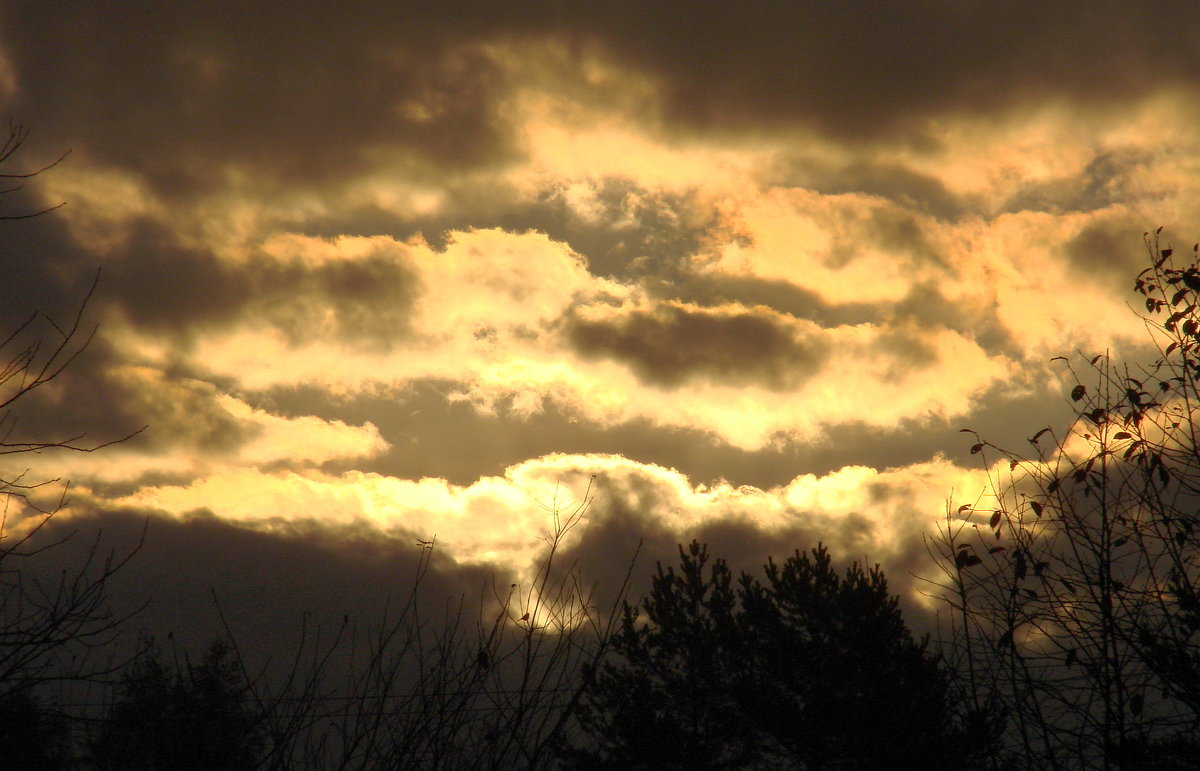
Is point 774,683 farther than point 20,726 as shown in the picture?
Yes

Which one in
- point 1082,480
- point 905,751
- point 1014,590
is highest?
point 1082,480

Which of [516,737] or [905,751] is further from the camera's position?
[905,751]


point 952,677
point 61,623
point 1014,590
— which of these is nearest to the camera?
point 61,623

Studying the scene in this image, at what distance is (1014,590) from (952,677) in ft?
3.89

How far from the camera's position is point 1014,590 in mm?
8148

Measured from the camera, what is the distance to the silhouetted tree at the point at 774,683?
25.7 metres

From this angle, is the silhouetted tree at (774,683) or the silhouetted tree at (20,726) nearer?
the silhouetted tree at (20,726)

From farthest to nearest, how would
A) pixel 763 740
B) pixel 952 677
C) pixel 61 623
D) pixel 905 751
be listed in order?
pixel 763 740 < pixel 905 751 < pixel 952 677 < pixel 61 623

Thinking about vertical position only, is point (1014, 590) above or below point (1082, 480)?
below

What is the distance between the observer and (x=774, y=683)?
96.4 feet

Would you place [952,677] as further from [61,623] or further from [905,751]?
[905,751]

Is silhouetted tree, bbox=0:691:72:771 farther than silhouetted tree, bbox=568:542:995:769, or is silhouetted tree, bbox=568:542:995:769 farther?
silhouetted tree, bbox=568:542:995:769

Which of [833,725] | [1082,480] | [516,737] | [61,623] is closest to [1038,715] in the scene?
[1082,480]

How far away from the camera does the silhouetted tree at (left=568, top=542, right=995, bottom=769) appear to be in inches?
1011
